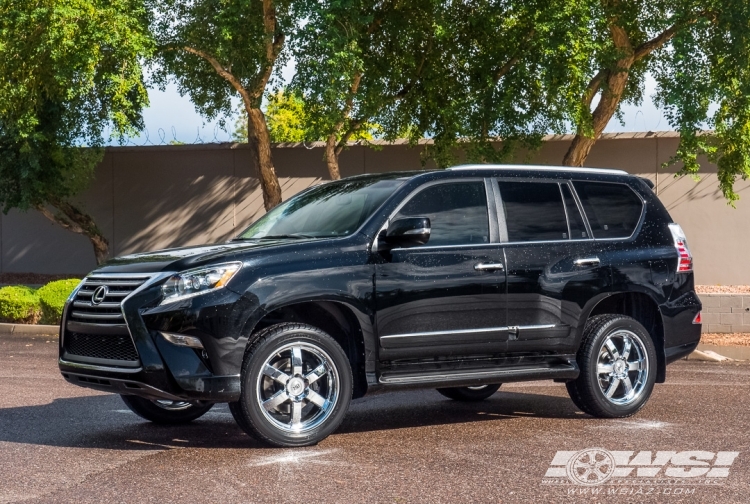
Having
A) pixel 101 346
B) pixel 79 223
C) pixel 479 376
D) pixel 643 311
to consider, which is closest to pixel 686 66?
pixel 643 311

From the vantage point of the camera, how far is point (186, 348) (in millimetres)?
7168

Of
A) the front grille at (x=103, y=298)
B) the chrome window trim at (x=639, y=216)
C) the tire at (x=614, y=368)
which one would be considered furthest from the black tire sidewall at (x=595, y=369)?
the front grille at (x=103, y=298)

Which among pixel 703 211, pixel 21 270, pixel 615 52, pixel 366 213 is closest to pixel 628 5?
pixel 615 52

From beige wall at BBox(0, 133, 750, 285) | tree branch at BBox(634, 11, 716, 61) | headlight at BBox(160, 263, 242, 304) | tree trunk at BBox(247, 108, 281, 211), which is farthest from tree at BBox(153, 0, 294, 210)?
headlight at BBox(160, 263, 242, 304)

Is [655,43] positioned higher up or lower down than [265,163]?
higher up

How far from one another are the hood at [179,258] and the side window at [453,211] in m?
1.12

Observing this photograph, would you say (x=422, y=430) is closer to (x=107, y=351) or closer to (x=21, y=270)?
(x=107, y=351)

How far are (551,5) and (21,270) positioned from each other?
15.3 meters

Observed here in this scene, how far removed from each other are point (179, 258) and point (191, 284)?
0.99 feet

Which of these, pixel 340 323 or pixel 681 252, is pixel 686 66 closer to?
pixel 681 252

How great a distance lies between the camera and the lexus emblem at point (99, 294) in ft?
24.8

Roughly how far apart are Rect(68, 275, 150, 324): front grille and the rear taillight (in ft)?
15.4

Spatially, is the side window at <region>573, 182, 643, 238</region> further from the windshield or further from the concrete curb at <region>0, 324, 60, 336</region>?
the concrete curb at <region>0, 324, 60, 336</region>

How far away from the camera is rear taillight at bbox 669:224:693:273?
9352mm
